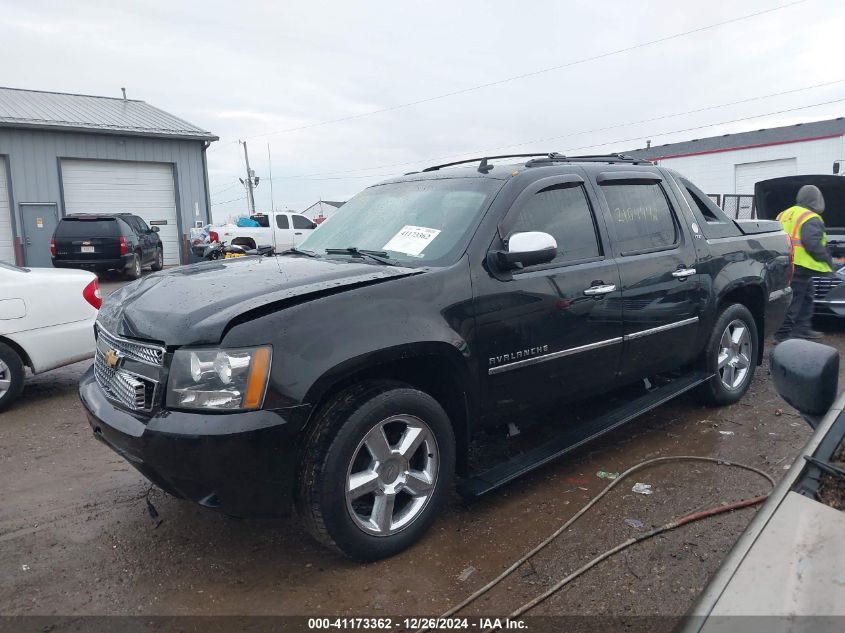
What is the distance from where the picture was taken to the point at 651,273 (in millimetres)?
4125

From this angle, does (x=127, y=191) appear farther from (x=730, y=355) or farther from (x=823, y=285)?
(x=730, y=355)

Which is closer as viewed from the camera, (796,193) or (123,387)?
(123,387)

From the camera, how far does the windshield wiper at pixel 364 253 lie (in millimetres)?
3408

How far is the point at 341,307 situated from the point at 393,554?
1.19 m

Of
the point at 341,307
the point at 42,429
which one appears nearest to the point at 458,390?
the point at 341,307

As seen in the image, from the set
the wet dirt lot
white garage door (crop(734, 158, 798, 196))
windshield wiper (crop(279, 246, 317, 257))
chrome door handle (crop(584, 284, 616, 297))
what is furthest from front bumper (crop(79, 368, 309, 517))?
white garage door (crop(734, 158, 798, 196))

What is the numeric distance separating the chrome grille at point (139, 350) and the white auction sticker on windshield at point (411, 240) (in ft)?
4.50

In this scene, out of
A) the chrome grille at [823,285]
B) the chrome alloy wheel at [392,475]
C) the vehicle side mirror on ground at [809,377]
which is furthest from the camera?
the chrome grille at [823,285]

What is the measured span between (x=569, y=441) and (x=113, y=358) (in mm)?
2459

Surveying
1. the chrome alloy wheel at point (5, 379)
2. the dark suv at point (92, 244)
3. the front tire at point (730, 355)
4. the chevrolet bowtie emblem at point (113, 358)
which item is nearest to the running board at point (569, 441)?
the front tire at point (730, 355)

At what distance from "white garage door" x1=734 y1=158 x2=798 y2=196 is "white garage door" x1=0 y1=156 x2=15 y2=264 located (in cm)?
3111

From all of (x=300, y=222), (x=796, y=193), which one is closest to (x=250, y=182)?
(x=300, y=222)

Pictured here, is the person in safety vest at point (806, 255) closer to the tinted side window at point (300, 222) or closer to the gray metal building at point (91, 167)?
the tinted side window at point (300, 222)

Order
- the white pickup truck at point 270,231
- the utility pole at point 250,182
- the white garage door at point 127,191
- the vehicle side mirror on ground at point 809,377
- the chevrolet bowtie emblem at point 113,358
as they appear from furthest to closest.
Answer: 1. the utility pole at point 250,182
2. the white pickup truck at point 270,231
3. the white garage door at point 127,191
4. the chevrolet bowtie emblem at point 113,358
5. the vehicle side mirror on ground at point 809,377
